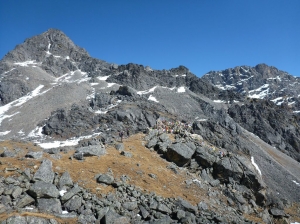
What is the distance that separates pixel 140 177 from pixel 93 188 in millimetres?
5138

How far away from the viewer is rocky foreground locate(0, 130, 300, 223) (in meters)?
14.3

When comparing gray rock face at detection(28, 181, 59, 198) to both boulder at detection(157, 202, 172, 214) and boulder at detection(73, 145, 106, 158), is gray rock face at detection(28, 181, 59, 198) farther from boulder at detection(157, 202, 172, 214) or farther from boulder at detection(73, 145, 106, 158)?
boulder at detection(157, 202, 172, 214)

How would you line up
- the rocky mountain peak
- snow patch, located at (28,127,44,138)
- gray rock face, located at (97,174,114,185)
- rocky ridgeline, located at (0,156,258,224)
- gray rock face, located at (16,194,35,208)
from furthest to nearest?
the rocky mountain peak < snow patch, located at (28,127,44,138) < gray rock face, located at (97,174,114,185) < rocky ridgeline, located at (0,156,258,224) < gray rock face, located at (16,194,35,208)

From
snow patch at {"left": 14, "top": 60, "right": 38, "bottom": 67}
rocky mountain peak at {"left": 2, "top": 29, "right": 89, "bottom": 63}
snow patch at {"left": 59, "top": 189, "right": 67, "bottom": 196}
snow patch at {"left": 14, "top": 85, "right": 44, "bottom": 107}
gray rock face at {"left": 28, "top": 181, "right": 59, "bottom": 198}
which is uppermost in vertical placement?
rocky mountain peak at {"left": 2, "top": 29, "right": 89, "bottom": 63}

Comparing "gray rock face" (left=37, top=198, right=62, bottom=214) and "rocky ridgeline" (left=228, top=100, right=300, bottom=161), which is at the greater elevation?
"rocky ridgeline" (left=228, top=100, right=300, bottom=161)

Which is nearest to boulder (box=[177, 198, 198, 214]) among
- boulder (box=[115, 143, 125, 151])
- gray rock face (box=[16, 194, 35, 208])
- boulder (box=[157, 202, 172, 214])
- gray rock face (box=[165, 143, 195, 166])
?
boulder (box=[157, 202, 172, 214])

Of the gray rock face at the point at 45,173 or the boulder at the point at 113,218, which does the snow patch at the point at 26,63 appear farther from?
the boulder at the point at 113,218

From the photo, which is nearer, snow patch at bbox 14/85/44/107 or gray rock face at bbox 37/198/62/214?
gray rock face at bbox 37/198/62/214

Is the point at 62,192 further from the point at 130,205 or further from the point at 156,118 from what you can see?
the point at 156,118

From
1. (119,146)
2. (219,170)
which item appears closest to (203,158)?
(219,170)

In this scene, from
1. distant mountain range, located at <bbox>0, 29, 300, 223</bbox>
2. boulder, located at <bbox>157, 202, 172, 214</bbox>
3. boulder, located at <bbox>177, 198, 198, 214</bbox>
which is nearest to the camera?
boulder, located at <bbox>157, 202, 172, 214</bbox>

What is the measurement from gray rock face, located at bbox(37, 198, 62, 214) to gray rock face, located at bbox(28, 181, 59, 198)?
0.24 metres

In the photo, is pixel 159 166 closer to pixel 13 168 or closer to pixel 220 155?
pixel 220 155

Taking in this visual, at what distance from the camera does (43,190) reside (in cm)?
1459
